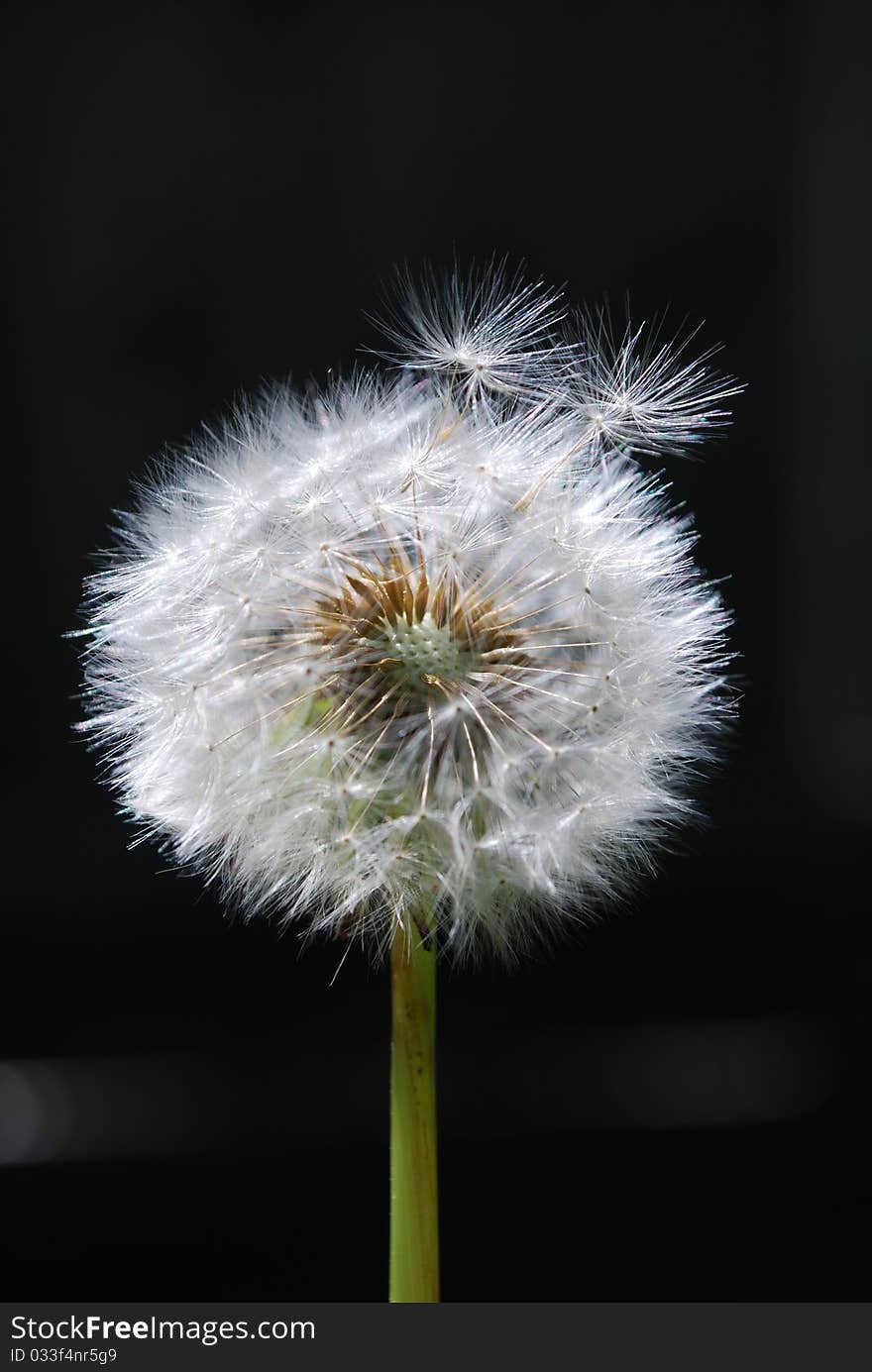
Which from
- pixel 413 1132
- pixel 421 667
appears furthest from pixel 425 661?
pixel 413 1132

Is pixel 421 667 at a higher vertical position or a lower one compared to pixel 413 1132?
higher

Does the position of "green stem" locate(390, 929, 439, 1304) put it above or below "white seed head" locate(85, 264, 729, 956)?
below

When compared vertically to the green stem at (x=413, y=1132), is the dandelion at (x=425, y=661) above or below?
above

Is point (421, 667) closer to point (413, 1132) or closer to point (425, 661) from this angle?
point (425, 661)

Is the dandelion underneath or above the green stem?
above

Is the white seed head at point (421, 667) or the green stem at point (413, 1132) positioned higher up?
the white seed head at point (421, 667)

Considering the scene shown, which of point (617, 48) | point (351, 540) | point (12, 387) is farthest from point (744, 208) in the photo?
point (351, 540)

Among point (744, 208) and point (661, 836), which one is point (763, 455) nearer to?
point (744, 208)
